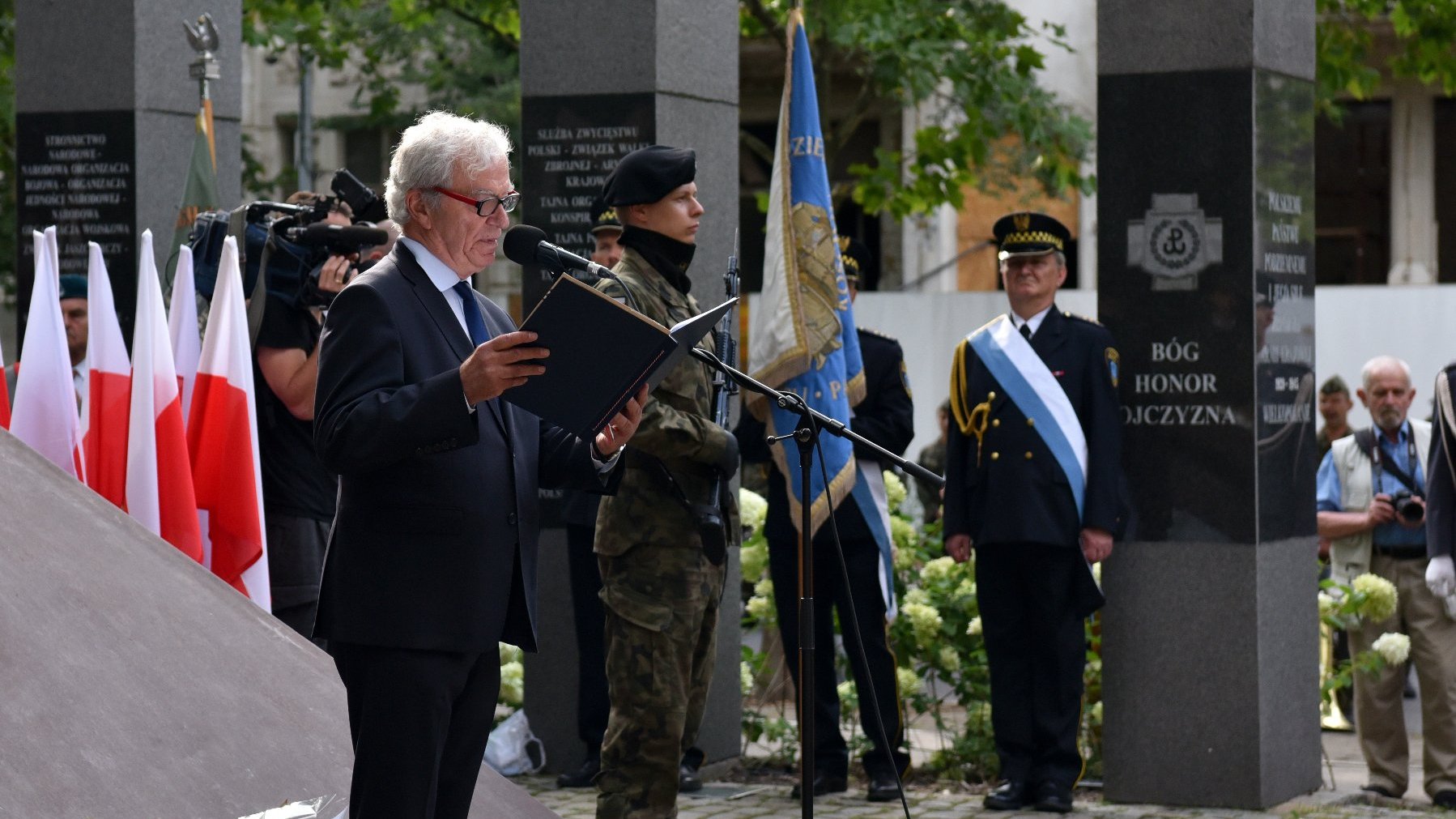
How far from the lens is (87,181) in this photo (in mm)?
11062

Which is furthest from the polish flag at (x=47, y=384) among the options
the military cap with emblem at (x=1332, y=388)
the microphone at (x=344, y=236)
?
the military cap with emblem at (x=1332, y=388)

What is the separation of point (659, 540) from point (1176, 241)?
274 cm

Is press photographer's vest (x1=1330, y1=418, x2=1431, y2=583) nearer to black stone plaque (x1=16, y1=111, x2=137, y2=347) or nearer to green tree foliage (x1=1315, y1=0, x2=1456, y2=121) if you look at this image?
black stone plaque (x1=16, y1=111, x2=137, y2=347)

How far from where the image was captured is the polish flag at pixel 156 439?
285 inches

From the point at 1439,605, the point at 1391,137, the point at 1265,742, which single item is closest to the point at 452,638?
the point at 1265,742

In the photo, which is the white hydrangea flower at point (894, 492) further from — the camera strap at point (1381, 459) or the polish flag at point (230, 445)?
the polish flag at point (230, 445)

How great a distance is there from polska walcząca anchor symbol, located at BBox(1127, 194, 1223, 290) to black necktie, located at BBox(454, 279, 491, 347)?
4.16 m

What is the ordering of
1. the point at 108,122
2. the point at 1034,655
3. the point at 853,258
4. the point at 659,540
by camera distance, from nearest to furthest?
the point at 659,540 < the point at 1034,655 < the point at 853,258 < the point at 108,122

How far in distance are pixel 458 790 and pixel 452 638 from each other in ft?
1.25

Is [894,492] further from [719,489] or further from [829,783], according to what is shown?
[719,489]

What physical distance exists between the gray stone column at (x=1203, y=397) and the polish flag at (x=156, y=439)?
3.46 meters

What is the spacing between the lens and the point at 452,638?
4016mm

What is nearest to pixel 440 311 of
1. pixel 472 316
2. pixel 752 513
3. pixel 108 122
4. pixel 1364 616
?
pixel 472 316

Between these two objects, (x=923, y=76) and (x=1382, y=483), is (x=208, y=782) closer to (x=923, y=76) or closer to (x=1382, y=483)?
(x=1382, y=483)
